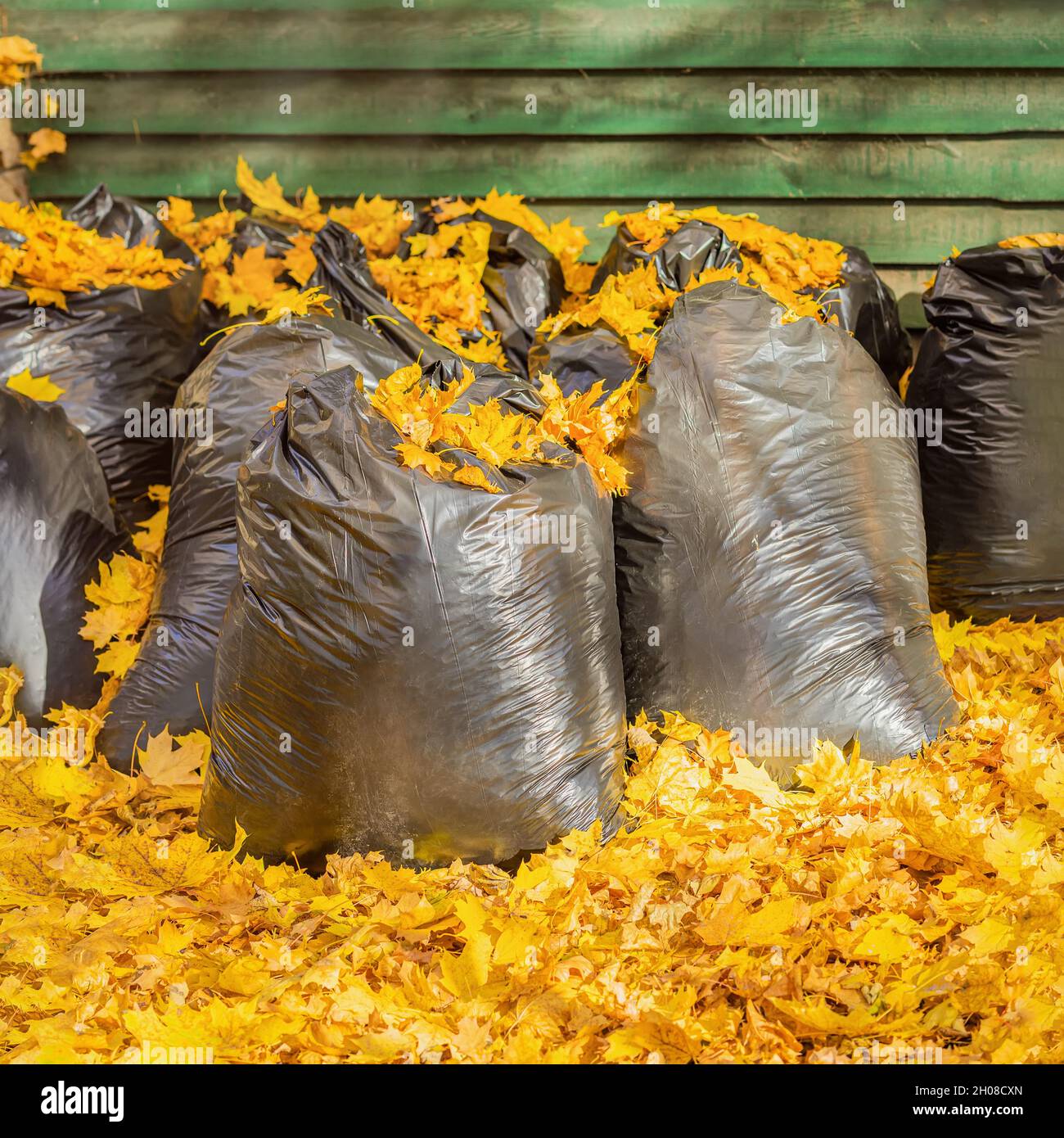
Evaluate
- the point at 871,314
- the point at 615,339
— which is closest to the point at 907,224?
the point at 871,314

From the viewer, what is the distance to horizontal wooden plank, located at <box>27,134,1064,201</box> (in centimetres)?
329

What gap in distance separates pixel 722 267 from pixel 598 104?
1.08m

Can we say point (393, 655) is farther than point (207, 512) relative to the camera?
No

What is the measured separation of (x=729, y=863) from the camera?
187 cm

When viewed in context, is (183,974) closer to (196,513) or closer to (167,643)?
(167,643)

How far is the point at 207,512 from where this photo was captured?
2.46 m

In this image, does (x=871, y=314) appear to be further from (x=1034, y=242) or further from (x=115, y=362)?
(x=115, y=362)

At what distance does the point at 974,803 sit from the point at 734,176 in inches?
83.2

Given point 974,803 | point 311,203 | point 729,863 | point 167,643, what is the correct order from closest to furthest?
point 729,863 → point 974,803 → point 167,643 → point 311,203

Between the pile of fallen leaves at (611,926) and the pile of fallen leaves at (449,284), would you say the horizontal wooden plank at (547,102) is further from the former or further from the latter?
the pile of fallen leaves at (611,926)

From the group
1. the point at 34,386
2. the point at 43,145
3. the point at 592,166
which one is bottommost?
the point at 34,386

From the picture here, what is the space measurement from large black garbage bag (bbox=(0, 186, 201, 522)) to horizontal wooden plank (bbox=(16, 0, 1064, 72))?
3.04ft

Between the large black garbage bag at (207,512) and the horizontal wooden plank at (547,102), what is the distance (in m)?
1.23
